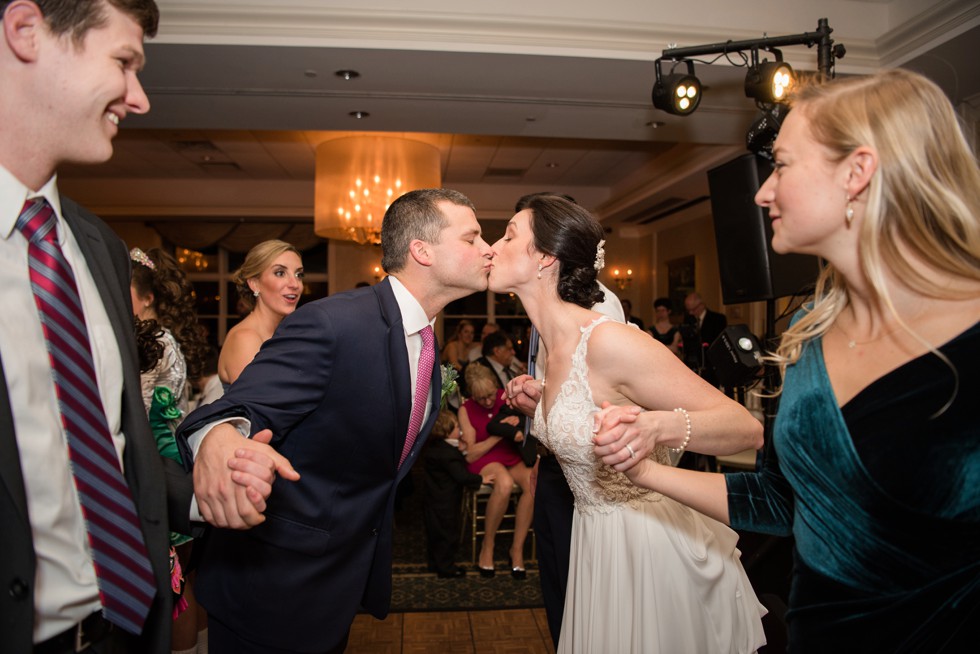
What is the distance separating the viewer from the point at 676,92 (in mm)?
4422

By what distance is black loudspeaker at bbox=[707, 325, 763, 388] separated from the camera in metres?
3.08

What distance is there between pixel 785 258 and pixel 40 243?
3833mm

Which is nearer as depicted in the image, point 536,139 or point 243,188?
point 536,139

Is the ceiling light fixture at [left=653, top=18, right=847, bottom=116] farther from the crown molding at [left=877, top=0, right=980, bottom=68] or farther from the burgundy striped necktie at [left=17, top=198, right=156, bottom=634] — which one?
the burgundy striped necktie at [left=17, top=198, right=156, bottom=634]

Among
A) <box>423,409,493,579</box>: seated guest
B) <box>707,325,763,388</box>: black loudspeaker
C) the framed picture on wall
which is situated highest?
the framed picture on wall

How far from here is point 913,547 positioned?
3.53 ft

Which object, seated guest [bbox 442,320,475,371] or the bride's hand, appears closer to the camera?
the bride's hand

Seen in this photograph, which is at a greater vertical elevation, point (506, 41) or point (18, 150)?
point (506, 41)

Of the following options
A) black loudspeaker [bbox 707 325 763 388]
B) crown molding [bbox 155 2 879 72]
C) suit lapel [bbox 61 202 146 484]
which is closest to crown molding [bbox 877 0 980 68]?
crown molding [bbox 155 2 879 72]

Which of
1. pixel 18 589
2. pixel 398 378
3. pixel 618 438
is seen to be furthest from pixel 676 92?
pixel 18 589

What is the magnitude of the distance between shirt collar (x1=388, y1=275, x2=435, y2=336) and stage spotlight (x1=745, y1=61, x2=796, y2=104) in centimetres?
311

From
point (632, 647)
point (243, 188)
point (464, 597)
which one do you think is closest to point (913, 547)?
point (632, 647)

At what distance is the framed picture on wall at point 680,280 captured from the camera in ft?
38.6

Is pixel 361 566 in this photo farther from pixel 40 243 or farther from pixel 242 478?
pixel 40 243
